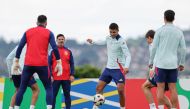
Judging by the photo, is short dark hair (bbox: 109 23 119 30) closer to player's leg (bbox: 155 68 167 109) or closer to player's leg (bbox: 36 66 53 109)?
player's leg (bbox: 36 66 53 109)

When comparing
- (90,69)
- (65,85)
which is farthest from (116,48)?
(90,69)

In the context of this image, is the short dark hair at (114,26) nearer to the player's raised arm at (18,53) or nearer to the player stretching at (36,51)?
the player stretching at (36,51)

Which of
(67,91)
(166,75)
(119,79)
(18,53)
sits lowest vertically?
(67,91)

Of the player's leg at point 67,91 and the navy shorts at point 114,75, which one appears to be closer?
the navy shorts at point 114,75

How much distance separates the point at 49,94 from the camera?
16.4 meters

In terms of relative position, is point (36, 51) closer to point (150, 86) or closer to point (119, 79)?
point (119, 79)

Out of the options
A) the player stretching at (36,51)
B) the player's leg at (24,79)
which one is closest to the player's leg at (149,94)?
the player stretching at (36,51)

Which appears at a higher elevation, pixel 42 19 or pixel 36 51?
pixel 42 19

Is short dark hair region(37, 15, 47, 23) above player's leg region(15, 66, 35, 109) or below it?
above

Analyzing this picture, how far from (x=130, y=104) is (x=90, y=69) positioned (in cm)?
8644

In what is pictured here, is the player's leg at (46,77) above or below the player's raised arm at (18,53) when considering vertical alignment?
below

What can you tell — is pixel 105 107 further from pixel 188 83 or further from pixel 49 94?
pixel 49 94

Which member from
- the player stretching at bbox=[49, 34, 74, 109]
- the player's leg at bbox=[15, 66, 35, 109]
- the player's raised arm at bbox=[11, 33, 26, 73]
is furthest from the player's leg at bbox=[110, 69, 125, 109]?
the player's raised arm at bbox=[11, 33, 26, 73]

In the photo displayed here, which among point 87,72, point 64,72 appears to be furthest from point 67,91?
point 87,72
